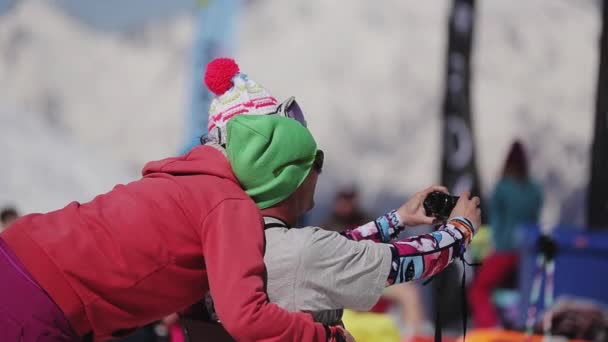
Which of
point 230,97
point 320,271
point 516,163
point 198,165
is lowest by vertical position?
point 516,163

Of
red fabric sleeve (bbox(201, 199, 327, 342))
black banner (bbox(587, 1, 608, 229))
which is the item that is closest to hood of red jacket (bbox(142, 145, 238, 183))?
red fabric sleeve (bbox(201, 199, 327, 342))

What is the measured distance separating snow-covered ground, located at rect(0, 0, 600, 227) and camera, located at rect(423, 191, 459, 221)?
5.64 meters

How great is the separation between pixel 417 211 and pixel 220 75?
0.60m

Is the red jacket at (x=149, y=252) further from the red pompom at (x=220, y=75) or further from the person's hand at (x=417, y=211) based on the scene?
the person's hand at (x=417, y=211)

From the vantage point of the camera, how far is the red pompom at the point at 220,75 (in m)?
2.37

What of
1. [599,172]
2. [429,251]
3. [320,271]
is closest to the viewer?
[320,271]

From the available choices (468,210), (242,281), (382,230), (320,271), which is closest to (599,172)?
(382,230)

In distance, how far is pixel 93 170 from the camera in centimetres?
834

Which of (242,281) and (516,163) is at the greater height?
(242,281)

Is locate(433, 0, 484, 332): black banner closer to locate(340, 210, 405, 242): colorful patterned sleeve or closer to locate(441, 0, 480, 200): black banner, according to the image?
locate(441, 0, 480, 200): black banner

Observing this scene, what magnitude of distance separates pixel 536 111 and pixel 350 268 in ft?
21.0

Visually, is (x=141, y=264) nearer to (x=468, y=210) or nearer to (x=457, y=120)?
(x=468, y=210)

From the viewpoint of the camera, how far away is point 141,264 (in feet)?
6.85

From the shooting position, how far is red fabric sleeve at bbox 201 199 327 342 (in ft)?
6.52
